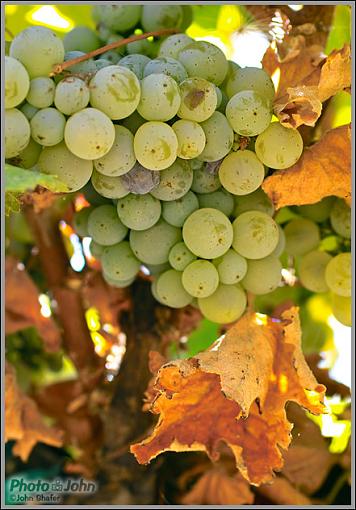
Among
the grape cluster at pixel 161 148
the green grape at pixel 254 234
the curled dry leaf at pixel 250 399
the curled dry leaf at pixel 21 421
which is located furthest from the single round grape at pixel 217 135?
the curled dry leaf at pixel 21 421

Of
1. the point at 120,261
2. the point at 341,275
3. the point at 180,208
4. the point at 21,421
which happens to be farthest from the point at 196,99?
the point at 21,421

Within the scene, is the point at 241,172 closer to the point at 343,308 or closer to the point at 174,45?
the point at 174,45

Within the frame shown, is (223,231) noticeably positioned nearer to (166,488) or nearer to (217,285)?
(217,285)

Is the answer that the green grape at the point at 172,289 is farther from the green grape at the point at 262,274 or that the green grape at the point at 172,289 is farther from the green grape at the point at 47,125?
the green grape at the point at 47,125

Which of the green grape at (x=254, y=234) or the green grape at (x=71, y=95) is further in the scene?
the green grape at (x=254, y=234)

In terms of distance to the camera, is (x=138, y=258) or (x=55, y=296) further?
(x=55, y=296)

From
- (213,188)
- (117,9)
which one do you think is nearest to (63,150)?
(213,188)
